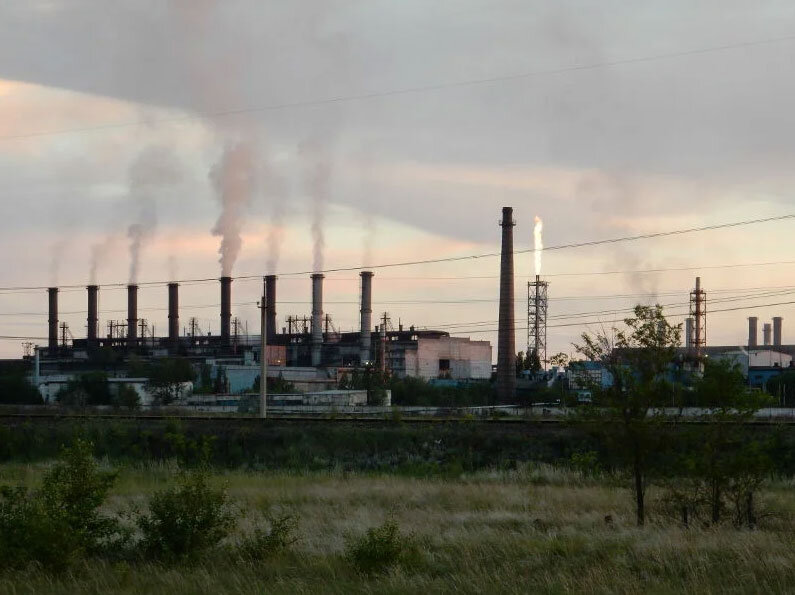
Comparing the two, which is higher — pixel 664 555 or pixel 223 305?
pixel 223 305

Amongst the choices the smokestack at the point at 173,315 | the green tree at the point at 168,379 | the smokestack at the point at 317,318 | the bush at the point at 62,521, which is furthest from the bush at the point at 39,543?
the smokestack at the point at 173,315

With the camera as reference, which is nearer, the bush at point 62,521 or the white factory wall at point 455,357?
the bush at point 62,521

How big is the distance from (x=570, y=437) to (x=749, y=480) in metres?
13.2

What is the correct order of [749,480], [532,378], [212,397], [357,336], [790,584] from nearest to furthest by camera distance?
1. [790,584]
2. [749,480]
3. [212,397]
4. [532,378]
5. [357,336]

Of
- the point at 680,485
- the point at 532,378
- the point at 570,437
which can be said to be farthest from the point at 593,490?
the point at 532,378

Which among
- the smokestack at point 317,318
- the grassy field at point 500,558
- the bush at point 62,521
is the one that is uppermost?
the smokestack at point 317,318

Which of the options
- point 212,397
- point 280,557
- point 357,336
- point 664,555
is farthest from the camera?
point 357,336

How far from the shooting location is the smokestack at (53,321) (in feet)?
289

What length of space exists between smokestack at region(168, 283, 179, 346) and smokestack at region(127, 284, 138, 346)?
11.5ft

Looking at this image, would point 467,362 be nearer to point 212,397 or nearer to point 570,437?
point 212,397

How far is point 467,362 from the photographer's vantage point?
89562 millimetres

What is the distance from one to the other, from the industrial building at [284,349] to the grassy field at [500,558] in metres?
56.2

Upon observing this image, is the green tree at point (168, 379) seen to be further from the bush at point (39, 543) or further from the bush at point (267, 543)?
the bush at point (39, 543)

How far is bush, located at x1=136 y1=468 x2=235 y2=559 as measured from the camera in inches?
555
